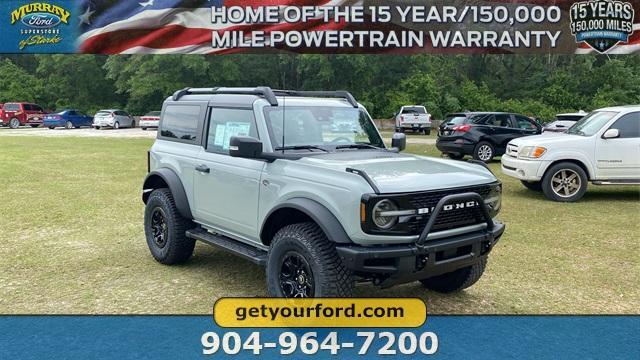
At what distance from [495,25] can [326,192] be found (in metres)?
1.70

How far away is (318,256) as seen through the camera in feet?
12.5

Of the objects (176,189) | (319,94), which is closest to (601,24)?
(319,94)

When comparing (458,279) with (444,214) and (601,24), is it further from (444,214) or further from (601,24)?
(601,24)

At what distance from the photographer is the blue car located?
74.1ft

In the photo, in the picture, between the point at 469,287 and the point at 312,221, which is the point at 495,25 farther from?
the point at 469,287

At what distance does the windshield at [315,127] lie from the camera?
4.65m

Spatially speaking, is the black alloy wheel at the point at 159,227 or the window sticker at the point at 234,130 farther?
the black alloy wheel at the point at 159,227

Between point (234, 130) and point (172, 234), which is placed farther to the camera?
point (172, 234)

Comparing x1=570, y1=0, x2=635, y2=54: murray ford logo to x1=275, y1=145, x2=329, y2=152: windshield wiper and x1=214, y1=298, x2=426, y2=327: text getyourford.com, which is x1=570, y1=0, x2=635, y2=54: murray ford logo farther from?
x1=214, y1=298, x2=426, y2=327: text getyourford.com

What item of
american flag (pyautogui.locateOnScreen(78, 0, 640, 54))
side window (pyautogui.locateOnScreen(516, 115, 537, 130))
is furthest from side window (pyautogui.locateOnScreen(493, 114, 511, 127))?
american flag (pyautogui.locateOnScreen(78, 0, 640, 54))

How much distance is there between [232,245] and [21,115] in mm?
27747

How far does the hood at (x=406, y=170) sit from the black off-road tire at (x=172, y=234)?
1841mm

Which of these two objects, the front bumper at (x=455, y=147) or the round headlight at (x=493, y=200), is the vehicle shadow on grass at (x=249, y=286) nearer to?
the round headlight at (x=493, y=200)

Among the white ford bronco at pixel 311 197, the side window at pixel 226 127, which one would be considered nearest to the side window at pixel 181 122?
the white ford bronco at pixel 311 197
